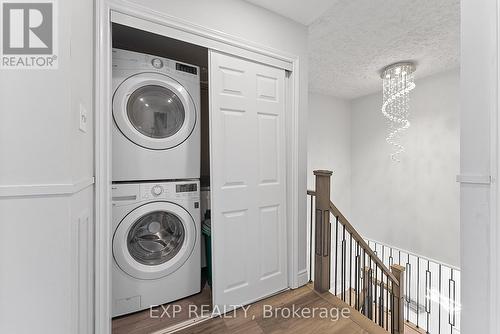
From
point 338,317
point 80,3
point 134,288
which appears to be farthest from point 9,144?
point 338,317

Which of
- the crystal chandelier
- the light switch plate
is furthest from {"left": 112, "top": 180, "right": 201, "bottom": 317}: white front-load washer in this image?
the crystal chandelier

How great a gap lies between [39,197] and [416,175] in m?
4.36

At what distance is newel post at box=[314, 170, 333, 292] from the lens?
1.99 m

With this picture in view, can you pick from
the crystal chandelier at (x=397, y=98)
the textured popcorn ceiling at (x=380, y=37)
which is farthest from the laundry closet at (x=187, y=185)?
the crystal chandelier at (x=397, y=98)

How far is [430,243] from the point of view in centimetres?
336

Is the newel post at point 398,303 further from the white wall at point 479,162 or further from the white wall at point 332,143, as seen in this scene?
the white wall at point 479,162

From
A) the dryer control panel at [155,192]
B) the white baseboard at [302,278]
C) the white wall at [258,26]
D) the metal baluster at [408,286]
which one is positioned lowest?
the metal baluster at [408,286]

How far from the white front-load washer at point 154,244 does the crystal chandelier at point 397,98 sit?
3.04 m

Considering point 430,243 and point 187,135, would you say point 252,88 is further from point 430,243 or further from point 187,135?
point 430,243

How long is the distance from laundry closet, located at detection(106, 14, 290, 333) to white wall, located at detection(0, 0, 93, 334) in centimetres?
73

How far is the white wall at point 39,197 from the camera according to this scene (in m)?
0.74

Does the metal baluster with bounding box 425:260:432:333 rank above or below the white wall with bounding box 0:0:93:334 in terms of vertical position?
below

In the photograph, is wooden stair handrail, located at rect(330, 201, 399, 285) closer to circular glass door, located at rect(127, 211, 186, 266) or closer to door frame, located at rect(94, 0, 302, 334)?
circular glass door, located at rect(127, 211, 186, 266)

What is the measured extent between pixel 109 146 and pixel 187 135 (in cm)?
59
